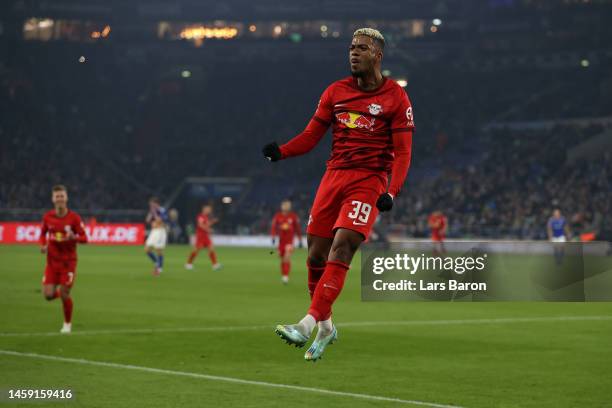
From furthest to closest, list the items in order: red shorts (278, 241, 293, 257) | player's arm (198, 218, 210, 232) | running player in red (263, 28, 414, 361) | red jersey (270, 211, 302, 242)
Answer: player's arm (198, 218, 210, 232) < red jersey (270, 211, 302, 242) < red shorts (278, 241, 293, 257) < running player in red (263, 28, 414, 361)

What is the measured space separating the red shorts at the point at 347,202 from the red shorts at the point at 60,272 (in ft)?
37.5

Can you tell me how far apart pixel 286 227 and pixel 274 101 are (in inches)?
1829

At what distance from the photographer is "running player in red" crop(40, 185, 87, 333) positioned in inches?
736

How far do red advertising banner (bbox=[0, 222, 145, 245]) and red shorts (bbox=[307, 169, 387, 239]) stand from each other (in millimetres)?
50694

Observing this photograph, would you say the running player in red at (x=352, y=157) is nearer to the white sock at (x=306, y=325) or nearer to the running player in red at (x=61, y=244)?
the white sock at (x=306, y=325)

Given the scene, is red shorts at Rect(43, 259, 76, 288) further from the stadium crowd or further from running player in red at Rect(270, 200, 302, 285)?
the stadium crowd

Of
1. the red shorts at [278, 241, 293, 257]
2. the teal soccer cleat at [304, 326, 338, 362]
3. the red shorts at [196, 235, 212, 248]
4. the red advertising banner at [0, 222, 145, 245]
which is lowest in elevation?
the teal soccer cleat at [304, 326, 338, 362]

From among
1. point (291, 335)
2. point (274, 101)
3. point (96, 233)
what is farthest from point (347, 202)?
point (274, 101)

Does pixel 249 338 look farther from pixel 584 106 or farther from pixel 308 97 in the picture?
pixel 308 97

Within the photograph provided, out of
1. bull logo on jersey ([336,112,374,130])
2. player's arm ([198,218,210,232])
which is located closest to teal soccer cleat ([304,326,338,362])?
bull logo on jersey ([336,112,374,130])

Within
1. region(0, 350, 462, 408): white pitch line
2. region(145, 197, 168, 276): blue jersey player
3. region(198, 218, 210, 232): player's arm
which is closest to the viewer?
region(0, 350, 462, 408): white pitch line

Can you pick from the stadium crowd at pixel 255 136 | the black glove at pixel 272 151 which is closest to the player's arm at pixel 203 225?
the stadium crowd at pixel 255 136

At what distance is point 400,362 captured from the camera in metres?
15.9

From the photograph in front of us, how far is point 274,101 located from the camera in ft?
255
